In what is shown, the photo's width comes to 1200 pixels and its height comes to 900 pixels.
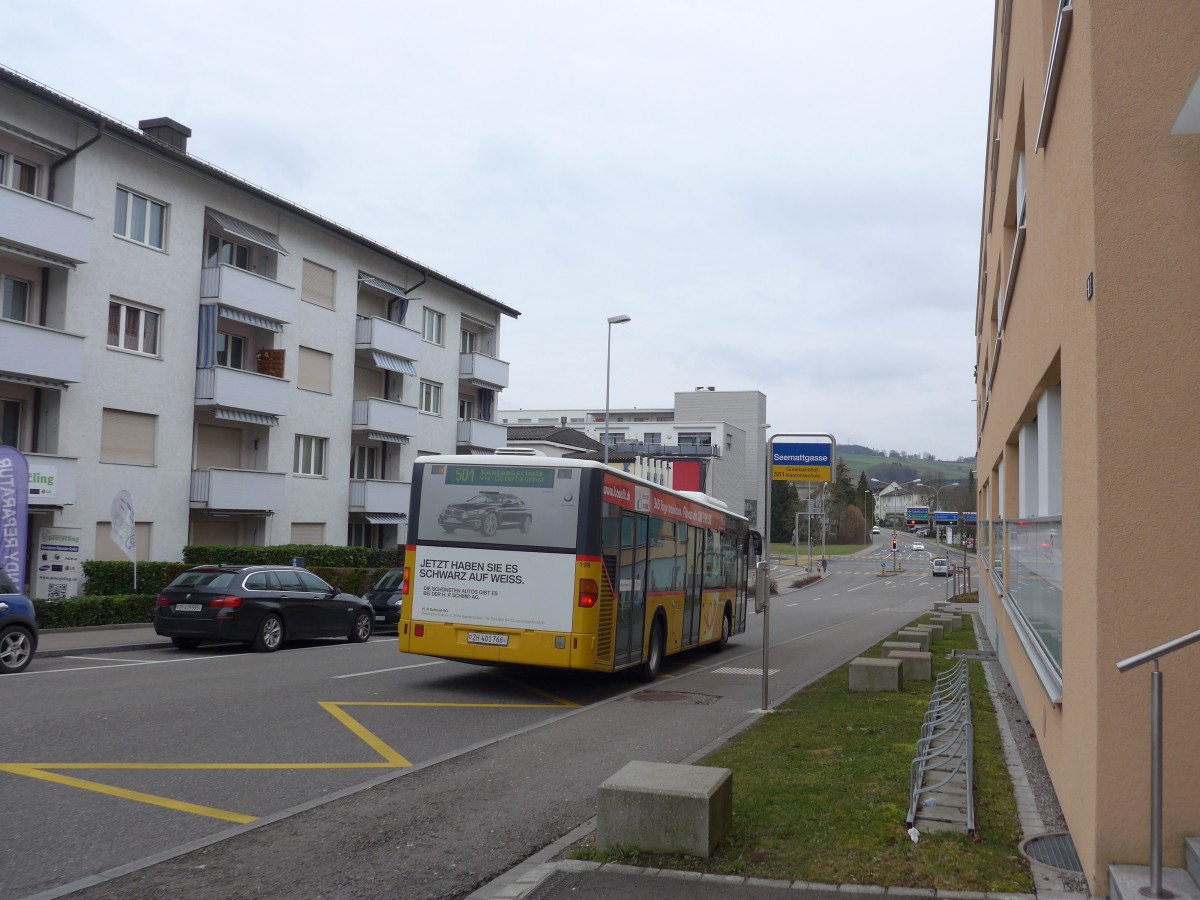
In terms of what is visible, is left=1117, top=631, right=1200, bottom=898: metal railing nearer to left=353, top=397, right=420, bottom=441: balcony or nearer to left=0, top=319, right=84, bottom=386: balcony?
left=0, top=319, right=84, bottom=386: balcony

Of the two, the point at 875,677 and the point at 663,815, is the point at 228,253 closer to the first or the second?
the point at 875,677

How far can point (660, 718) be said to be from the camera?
1174cm

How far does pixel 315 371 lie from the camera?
35875mm

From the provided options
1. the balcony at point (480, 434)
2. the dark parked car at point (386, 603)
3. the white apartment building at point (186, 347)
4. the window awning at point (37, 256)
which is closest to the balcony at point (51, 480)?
the white apartment building at point (186, 347)

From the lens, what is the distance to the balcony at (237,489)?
29.5 metres

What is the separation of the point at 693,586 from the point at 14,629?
397 inches

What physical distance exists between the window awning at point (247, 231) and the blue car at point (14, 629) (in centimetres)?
1896

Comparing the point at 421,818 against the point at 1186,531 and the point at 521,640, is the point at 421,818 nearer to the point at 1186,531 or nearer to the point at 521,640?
the point at 1186,531

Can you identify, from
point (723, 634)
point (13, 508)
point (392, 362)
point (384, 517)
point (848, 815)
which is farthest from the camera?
point (392, 362)

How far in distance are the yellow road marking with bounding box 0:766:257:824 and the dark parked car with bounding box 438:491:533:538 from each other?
6.06 m

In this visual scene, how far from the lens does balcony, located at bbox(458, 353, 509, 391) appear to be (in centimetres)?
4556

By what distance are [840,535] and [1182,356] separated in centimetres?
15031

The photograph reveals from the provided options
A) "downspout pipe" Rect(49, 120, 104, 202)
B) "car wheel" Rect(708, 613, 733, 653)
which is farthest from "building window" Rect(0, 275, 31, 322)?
"car wheel" Rect(708, 613, 733, 653)

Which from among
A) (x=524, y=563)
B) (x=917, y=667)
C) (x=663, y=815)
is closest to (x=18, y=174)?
(x=524, y=563)
